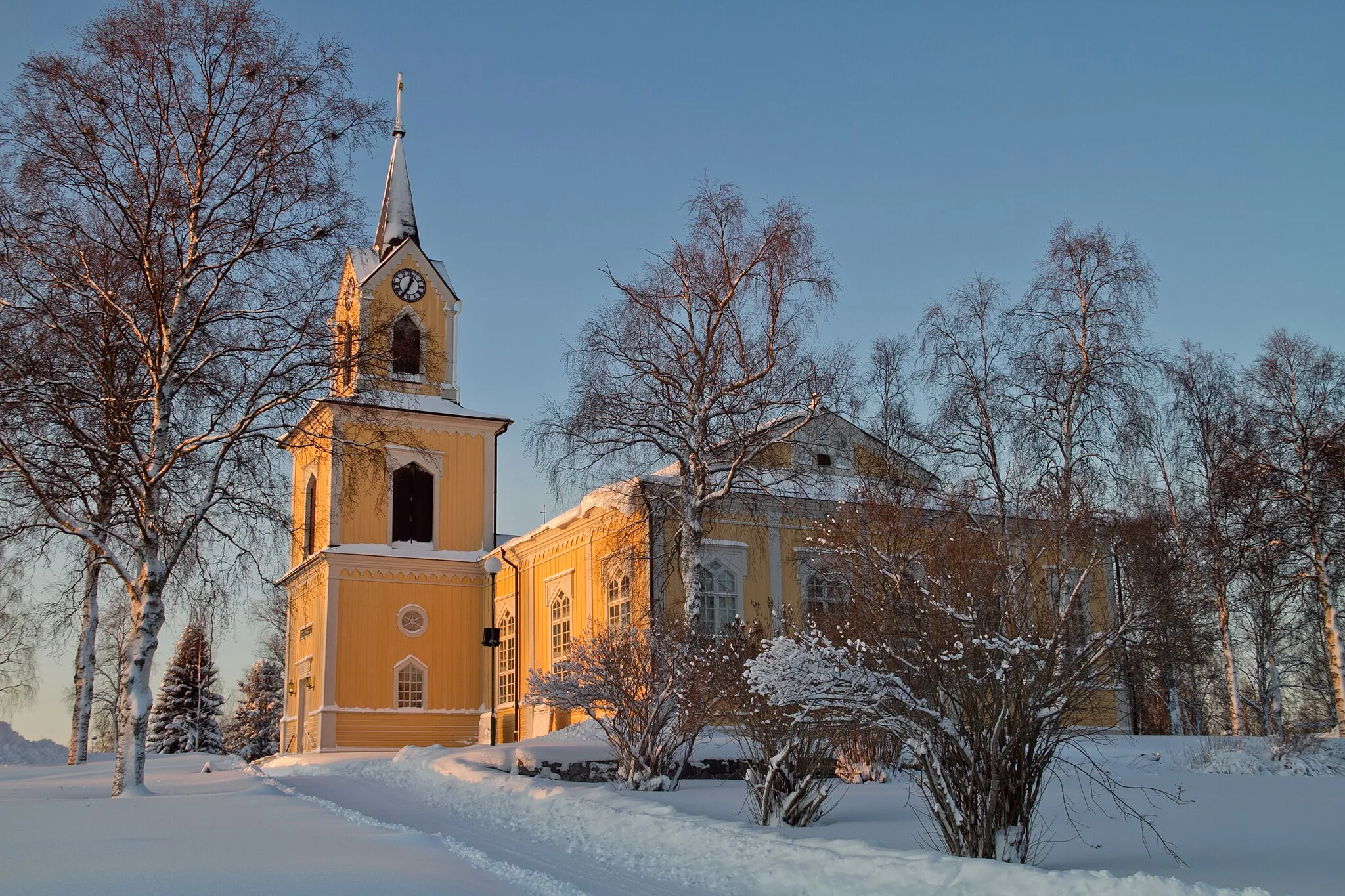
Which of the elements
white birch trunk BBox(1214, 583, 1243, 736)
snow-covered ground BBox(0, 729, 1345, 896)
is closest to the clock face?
snow-covered ground BBox(0, 729, 1345, 896)

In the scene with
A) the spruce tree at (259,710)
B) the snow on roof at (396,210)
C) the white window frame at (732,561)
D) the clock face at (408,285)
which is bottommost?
the spruce tree at (259,710)

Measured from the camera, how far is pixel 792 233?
64.1 feet

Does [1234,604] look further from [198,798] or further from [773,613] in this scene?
[198,798]

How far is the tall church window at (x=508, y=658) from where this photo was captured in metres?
28.5

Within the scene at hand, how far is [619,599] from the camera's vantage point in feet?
77.0

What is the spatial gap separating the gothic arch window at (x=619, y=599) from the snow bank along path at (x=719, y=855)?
720 cm

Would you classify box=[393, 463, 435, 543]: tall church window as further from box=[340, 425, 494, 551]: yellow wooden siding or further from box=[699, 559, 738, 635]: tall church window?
box=[699, 559, 738, 635]: tall church window

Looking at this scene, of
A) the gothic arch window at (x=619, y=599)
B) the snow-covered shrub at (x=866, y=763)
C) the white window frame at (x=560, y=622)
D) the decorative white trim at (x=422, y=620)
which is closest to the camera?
the snow-covered shrub at (x=866, y=763)

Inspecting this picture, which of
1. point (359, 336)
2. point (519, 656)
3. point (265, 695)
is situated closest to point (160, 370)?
point (359, 336)

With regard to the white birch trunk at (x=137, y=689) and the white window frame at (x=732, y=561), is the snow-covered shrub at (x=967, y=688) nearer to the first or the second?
the white birch trunk at (x=137, y=689)

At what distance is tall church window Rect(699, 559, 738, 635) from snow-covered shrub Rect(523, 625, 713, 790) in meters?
7.27

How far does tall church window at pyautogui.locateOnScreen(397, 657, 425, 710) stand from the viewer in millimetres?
29281

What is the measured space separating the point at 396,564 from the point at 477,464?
3660 mm

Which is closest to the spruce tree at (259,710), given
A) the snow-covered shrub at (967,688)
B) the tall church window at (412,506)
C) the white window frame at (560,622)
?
the tall church window at (412,506)
